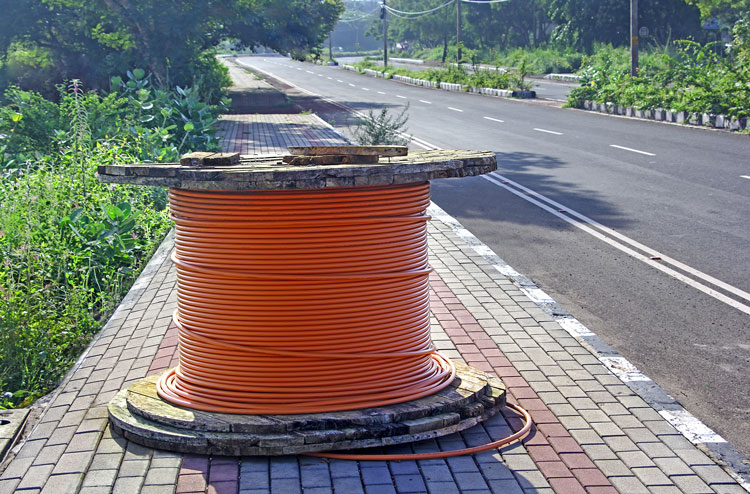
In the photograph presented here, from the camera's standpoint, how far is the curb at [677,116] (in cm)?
2147

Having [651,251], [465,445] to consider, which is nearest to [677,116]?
[651,251]

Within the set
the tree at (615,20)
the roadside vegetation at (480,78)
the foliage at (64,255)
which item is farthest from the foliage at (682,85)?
the tree at (615,20)

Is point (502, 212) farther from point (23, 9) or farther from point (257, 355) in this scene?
point (23, 9)

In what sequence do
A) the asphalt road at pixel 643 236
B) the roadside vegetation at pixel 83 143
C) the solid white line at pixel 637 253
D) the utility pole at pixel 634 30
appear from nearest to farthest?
the asphalt road at pixel 643 236 < the roadside vegetation at pixel 83 143 < the solid white line at pixel 637 253 < the utility pole at pixel 634 30

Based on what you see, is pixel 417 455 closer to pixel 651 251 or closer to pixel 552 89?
pixel 651 251

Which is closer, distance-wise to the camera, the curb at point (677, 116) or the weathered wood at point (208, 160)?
the weathered wood at point (208, 160)

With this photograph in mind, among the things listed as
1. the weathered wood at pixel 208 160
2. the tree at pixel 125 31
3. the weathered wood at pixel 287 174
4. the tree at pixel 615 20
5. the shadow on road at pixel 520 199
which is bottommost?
the shadow on road at pixel 520 199

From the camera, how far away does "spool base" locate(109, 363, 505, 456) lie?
4066 millimetres

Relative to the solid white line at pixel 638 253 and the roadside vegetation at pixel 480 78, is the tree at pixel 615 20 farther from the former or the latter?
the solid white line at pixel 638 253

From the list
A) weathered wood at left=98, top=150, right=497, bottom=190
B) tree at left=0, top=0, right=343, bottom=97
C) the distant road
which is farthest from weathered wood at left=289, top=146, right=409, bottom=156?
the distant road

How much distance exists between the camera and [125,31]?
2661 centimetres

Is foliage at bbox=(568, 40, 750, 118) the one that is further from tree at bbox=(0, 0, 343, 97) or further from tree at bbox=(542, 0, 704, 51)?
tree at bbox=(542, 0, 704, 51)

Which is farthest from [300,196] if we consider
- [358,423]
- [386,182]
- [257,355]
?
[358,423]

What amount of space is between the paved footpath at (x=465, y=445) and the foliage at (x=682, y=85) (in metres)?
18.1
